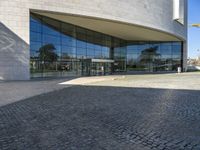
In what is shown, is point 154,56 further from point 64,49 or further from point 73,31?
point 64,49

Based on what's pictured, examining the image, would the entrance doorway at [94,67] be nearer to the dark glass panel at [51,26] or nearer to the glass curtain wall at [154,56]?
the dark glass panel at [51,26]

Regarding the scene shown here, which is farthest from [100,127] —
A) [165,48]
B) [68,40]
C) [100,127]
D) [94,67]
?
[165,48]

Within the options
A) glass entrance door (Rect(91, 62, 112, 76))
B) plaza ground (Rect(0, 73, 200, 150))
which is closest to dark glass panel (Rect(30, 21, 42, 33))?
glass entrance door (Rect(91, 62, 112, 76))

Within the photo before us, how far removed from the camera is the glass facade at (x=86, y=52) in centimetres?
2373

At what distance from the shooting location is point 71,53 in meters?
27.9

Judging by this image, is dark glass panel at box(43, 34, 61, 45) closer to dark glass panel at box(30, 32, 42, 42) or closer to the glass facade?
the glass facade

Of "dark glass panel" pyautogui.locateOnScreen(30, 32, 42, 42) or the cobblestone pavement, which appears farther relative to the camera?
"dark glass panel" pyautogui.locateOnScreen(30, 32, 42, 42)

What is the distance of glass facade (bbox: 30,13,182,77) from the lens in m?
23.7

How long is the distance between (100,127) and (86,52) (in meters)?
25.7

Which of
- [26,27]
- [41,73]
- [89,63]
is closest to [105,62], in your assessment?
[89,63]

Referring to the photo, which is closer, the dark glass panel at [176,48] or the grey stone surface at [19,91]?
the grey stone surface at [19,91]

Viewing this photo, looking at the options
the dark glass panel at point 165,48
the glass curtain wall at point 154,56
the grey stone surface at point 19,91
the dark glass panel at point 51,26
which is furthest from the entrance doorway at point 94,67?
the grey stone surface at point 19,91

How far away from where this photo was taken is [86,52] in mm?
30891

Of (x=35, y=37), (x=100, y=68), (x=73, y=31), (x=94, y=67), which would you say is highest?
(x=73, y=31)
